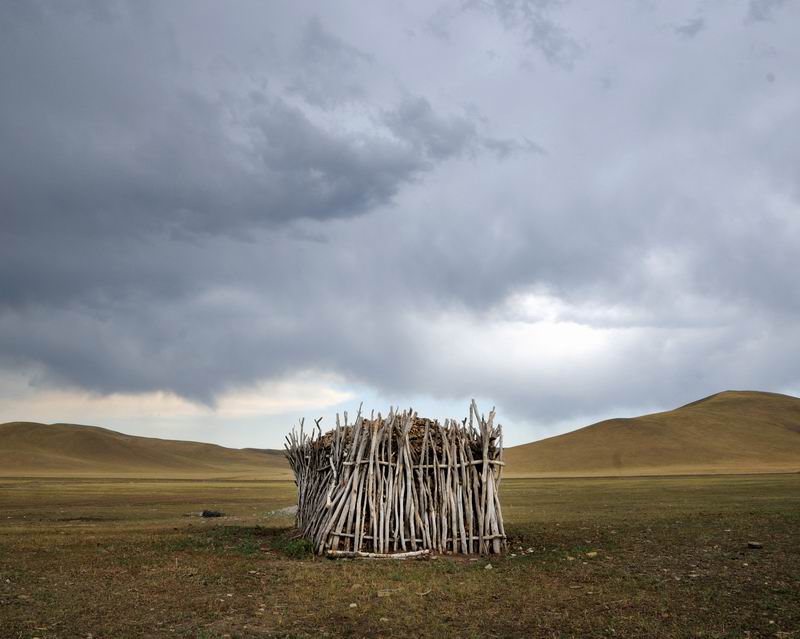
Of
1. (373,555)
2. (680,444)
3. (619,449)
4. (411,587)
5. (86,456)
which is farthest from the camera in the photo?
(86,456)

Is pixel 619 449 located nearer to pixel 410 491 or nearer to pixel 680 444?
pixel 680 444

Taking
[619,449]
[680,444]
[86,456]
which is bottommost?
[86,456]

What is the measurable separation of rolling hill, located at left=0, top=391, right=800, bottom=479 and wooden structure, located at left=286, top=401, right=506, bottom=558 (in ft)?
247

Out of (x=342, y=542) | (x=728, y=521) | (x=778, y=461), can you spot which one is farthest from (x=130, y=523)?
(x=778, y=461)

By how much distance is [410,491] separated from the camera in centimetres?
1438

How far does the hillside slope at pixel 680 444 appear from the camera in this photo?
9681 centimetres

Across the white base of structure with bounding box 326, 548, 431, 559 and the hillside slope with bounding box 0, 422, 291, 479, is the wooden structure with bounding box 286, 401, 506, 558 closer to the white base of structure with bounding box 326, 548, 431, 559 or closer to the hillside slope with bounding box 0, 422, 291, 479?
the white base of structure with bounding box 326, 548, 431, 559

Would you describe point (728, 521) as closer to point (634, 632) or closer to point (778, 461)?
point (634, 632)

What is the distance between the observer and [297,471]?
60.8 ft

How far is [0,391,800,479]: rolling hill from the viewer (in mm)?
98188

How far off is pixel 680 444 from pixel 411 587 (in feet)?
358

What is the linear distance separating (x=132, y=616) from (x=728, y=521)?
16.9 metres

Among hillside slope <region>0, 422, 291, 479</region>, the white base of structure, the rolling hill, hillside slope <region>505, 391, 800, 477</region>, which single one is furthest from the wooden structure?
hillside slope <region>0, 422, 291, 479</region>

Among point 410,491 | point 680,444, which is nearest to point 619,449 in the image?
point 680,444
